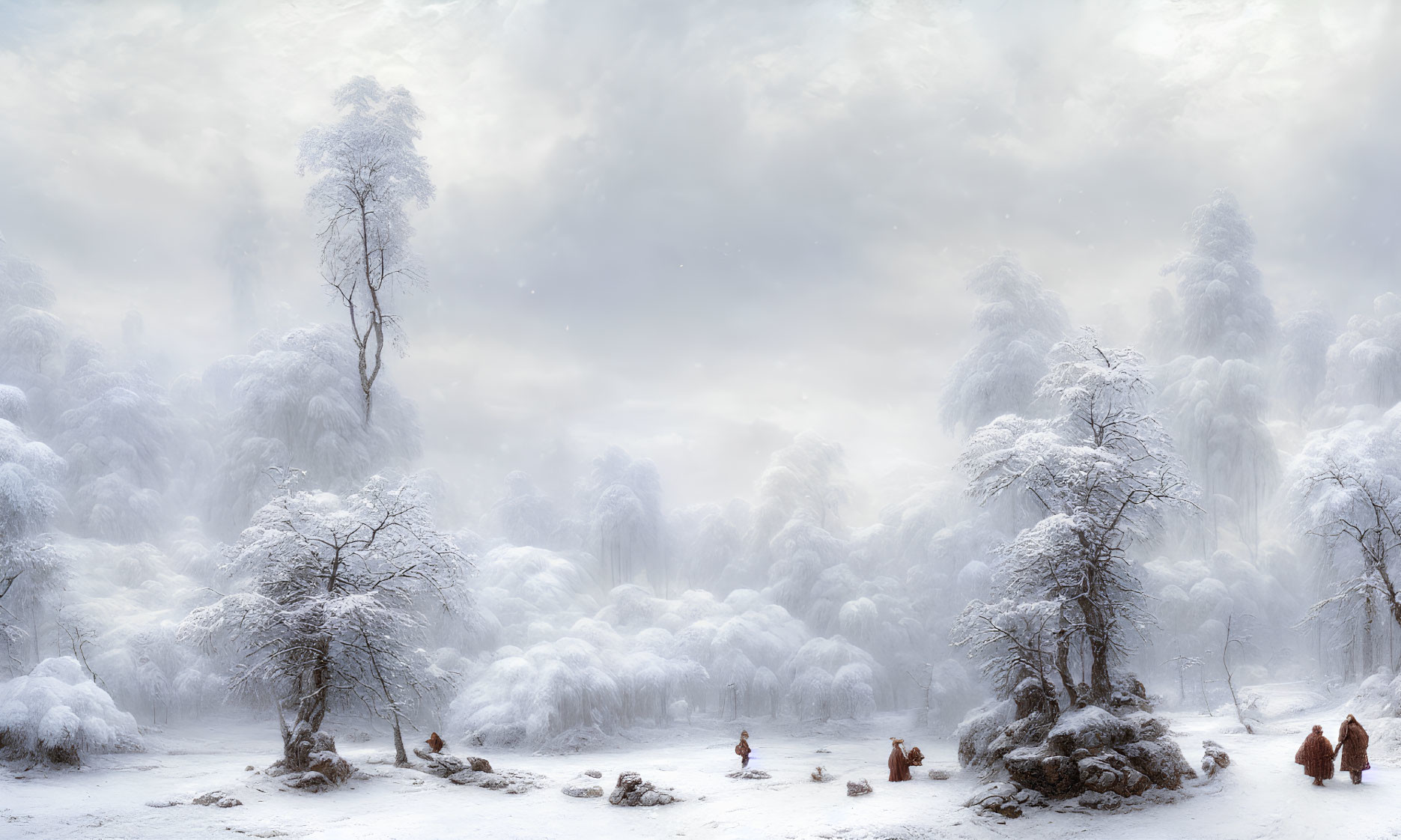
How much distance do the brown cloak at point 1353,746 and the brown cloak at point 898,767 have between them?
297 inches

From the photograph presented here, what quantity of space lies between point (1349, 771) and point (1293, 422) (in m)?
26.4

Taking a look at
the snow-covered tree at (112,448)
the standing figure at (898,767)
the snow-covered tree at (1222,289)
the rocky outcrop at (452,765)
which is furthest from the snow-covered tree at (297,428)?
the snow-covered tree at (1222,289)

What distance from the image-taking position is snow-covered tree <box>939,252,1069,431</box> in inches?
1136

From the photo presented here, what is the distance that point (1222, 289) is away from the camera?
31.5 m

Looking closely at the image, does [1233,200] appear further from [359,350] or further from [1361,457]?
[359,350]

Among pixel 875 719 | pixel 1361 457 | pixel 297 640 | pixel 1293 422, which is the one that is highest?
pixel 1293 422

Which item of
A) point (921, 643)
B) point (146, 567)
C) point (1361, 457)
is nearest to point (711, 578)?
point (921, 643)

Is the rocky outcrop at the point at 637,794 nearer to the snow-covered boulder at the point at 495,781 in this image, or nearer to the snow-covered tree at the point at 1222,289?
the snow-covered boulder at the point at 495,781

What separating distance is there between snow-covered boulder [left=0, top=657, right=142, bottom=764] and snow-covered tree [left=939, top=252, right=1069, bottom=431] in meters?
26.9

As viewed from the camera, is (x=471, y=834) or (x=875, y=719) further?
(x=875, y=719)

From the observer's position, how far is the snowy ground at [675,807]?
39.8 feet

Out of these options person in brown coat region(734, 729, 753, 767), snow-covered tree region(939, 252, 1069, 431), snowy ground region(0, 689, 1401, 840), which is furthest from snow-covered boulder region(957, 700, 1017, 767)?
snow-covered tree region(939, 252, 1069, 431)

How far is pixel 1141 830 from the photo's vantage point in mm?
12570

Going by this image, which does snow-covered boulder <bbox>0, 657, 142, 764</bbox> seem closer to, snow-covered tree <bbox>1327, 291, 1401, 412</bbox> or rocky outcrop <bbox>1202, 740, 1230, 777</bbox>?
rocky outcrop <bbox>1202, 740, 1230, 777</bbox>
